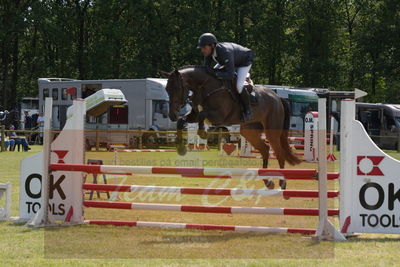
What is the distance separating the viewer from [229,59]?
7.50 metres

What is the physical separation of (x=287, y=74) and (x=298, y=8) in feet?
15.4

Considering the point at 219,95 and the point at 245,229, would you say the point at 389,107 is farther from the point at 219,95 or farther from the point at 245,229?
the point at 245,229

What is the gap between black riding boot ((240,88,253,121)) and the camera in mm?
8008

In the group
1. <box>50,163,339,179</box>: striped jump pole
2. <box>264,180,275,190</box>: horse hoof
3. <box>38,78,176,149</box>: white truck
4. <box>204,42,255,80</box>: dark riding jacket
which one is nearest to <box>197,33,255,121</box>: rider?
<box>204,42,255,80</box>: dark riding jacket

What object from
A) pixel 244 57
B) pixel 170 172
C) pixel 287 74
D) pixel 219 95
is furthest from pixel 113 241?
pixel 287 74

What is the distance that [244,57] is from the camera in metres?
8.02

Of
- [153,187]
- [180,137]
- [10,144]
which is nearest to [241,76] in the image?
[180,137]

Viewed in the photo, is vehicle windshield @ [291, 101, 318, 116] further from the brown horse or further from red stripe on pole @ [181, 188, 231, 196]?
red stripe on pole @ [181, 188, 231, 196]

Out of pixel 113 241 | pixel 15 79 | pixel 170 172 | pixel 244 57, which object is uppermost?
pixel 15 79

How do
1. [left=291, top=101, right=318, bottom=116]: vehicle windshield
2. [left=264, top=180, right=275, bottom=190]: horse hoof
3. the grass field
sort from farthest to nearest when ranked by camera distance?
[left=291, top=101, right=318, bottom=116]: vehicle windshield, [left=264, top=180, right=275, bottom=190]: horse hoof, the grass field

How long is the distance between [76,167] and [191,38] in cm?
3291

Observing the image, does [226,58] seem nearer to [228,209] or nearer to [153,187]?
[153,187]

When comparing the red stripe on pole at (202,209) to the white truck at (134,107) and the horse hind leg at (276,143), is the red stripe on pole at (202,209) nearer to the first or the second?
the horse hind leg at (276,143)

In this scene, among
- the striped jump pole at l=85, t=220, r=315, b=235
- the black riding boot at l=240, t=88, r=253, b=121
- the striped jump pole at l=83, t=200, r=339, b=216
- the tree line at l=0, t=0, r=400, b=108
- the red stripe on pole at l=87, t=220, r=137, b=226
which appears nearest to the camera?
the striped jump pole at l=83, t=200, r=339, b=216
